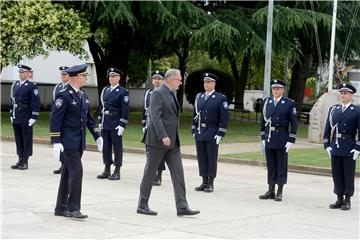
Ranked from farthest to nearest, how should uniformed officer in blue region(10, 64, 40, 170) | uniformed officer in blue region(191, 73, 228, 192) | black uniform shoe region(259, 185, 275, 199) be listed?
uniformed officer in blue region(10, 64, 40, 170) < uniformed officer in blue region(191, 73, 228, 192) < black uniform shoe region(259, 185, 275, 199)

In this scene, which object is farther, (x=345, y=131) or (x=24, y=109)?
(x=24, y=109)

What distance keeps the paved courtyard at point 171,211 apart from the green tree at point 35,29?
1342cm

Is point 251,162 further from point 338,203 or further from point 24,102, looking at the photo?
point 338,203

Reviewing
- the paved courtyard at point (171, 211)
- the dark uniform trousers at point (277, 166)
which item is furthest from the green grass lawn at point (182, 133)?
the dark uniform trousers at point (277, 166)

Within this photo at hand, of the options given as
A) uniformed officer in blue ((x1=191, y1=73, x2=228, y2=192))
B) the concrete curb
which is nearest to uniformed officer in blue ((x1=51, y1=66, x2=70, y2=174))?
uniformed officer in blue ((x1=191, y1=73, x2=228, y2=192))

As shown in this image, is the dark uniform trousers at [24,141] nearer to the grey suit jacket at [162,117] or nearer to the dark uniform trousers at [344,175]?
the grey suit jacket at [162,117]

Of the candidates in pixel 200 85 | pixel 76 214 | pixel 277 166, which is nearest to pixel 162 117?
pixel 76 214

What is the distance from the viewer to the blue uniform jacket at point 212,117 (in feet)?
42.5

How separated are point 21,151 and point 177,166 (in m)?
5.89

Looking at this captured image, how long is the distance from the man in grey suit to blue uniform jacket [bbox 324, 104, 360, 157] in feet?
9.00

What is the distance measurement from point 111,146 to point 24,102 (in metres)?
2.10

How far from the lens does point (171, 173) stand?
1016 centimetres

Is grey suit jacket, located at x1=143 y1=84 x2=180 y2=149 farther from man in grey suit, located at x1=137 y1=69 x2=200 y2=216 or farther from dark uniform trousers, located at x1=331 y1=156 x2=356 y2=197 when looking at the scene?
dark uniform trousers, located at x1=331 y1=156 x2=356 y2=197

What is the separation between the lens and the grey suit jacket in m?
10.0
